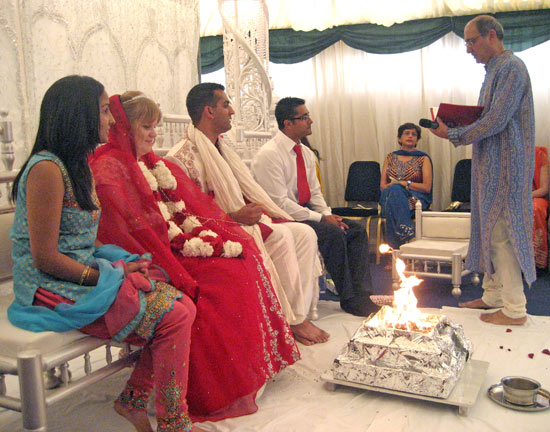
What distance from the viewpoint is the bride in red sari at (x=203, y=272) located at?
217 centimetres

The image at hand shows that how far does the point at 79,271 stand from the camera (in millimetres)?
1828

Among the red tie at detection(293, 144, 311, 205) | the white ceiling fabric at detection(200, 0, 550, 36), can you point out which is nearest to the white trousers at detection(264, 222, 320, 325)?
the red tie at detection(293, 144, 311, 205)

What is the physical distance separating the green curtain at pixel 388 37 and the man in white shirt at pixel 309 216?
277 cm

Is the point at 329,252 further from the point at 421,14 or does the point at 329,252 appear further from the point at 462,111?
the point at 421,14

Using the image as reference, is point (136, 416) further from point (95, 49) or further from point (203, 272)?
point (95, 49)

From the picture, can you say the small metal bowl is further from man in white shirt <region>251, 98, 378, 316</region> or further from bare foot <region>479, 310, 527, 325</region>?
man in white shirt <region>251, 98, 378, 316</region>

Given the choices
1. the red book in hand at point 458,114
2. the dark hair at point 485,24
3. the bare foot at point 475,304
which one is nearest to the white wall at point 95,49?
the red book in hand at point 458,114

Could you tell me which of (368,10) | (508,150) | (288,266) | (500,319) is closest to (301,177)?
(288,266)

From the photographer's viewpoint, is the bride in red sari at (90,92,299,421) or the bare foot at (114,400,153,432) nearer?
the bare foot at (114,400,153,432)

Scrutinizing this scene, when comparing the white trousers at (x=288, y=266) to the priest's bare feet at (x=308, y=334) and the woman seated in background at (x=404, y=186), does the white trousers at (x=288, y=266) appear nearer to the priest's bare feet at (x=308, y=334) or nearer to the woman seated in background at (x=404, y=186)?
the priest's bare feet at (x=308, y=334)

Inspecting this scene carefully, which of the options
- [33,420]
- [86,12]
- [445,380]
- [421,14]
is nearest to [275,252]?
[445,380]

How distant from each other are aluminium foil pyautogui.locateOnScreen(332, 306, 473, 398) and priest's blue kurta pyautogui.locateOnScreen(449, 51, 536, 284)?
40.0 inches

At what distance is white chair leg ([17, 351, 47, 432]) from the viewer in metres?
1.59

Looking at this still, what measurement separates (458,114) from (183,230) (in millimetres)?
1821
